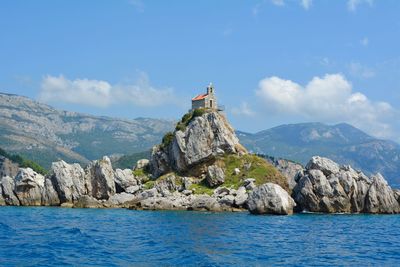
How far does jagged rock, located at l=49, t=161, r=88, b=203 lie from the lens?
145250 mm

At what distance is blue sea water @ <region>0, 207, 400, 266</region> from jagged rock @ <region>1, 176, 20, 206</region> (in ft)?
202

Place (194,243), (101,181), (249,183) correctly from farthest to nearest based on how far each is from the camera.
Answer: (101,181) < (249,183) < (194,243)

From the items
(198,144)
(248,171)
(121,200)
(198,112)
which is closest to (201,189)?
(248,171)

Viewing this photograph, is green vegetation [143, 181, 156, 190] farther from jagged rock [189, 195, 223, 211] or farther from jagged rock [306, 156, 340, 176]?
jagged rock [306, 156, 340, 176]

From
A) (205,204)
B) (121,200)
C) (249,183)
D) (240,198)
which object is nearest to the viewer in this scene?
(205,204)

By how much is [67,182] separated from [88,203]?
44.4 ft

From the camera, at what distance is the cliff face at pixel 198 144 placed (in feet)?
516

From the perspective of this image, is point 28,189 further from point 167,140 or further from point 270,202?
point 270,202

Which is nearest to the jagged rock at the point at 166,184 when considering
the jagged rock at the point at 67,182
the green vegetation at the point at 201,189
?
the green vegetation at the point at 201,189

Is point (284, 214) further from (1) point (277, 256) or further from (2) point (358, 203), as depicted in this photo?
(1) point (277, 256)

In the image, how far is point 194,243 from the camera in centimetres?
6228

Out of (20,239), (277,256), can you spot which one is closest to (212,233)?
(277,256)

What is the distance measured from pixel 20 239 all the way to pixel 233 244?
26.3 metres

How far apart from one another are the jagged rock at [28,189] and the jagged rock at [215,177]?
49.1m
